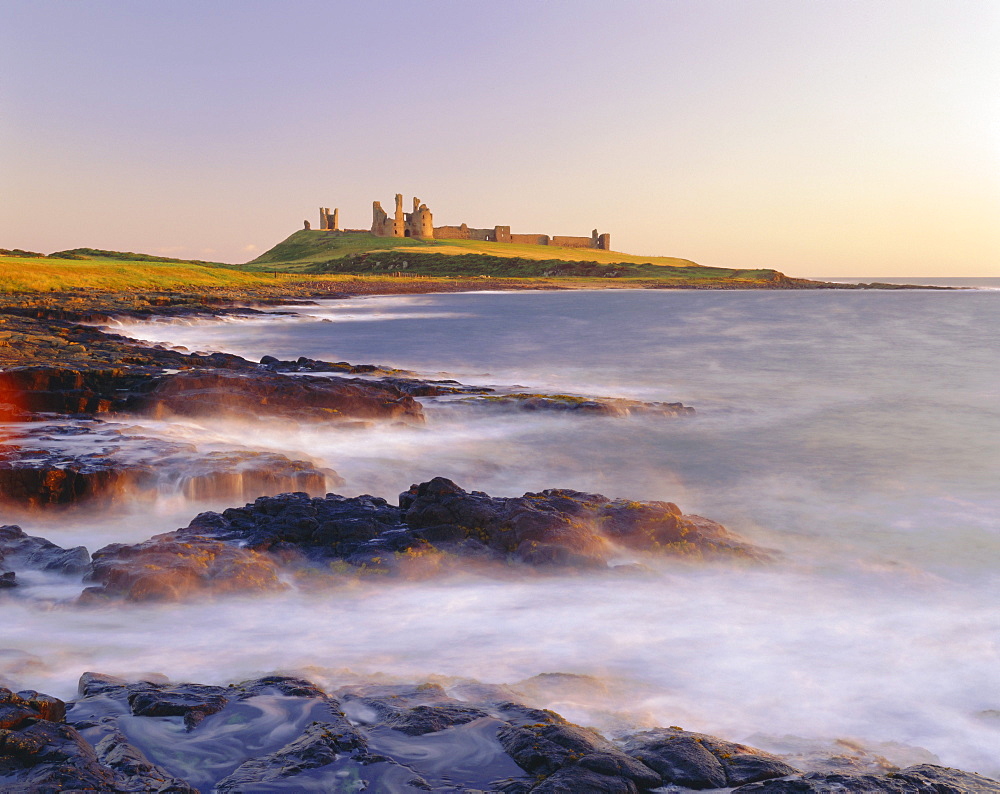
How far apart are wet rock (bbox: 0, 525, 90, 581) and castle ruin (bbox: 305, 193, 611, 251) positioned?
147461 millimetres

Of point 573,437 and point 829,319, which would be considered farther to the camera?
point 829,319

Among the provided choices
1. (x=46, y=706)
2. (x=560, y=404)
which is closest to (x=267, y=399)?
(x=560, y=404)

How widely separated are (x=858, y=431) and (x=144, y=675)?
46.6ft

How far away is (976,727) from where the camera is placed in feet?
14.9

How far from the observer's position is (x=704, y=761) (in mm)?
3547

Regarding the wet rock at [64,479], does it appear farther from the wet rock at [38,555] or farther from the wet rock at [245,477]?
the wet rock at [38,555]

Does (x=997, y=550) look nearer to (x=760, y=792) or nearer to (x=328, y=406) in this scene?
(x=760, y=792)

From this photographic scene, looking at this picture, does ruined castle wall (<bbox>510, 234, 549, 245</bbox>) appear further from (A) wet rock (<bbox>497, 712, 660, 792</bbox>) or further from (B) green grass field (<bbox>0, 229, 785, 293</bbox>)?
(A) wet rock (<bbox>497, 712, 660, 792</bbox>)

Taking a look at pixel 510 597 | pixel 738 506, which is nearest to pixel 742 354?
pixel 738 506

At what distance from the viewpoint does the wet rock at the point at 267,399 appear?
39.3 ft

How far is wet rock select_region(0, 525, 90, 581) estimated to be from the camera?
627 centimetres

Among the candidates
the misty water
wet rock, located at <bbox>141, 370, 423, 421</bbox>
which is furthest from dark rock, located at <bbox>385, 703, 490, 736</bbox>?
wet rock, located at <bbox>141, 370, 423, 421</bbox>

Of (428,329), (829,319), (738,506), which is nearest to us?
(738,506)

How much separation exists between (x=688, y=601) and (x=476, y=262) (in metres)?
122
